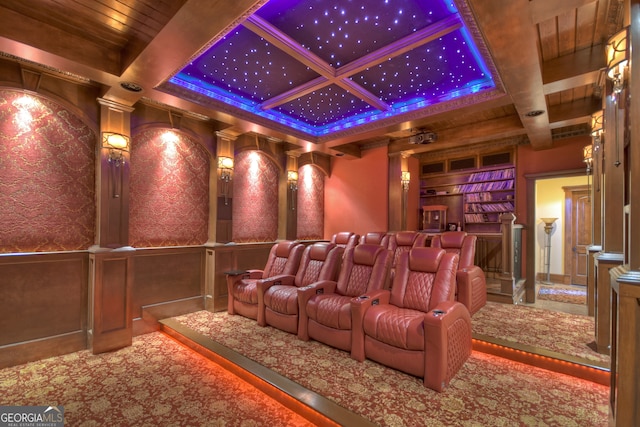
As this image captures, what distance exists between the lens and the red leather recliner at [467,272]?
154 inches

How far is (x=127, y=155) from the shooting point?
362 centimetres

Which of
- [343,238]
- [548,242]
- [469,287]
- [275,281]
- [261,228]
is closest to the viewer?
[469,287]

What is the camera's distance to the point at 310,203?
6.79 meters

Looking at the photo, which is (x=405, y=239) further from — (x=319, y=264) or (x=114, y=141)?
(x=114, y=141)

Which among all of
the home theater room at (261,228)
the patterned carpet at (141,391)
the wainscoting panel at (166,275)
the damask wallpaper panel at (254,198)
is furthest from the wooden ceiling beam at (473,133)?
the patterned carpet at (141,391)

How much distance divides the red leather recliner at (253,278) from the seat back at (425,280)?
1.72 metres

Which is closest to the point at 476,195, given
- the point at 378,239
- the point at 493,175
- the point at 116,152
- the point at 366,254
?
the point at 493,175

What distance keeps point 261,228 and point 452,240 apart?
324 cm

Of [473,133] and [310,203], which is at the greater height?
[473,133]

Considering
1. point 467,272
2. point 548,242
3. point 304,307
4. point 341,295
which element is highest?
point 548,242

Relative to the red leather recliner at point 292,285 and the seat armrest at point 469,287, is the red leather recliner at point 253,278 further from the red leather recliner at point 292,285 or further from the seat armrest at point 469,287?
the seat armrest at point 469,287

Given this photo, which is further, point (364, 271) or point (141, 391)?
point (364, 271)

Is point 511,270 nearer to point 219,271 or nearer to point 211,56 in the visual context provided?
point 219,271

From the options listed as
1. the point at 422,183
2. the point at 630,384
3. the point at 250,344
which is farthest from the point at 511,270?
the point at 250,344
